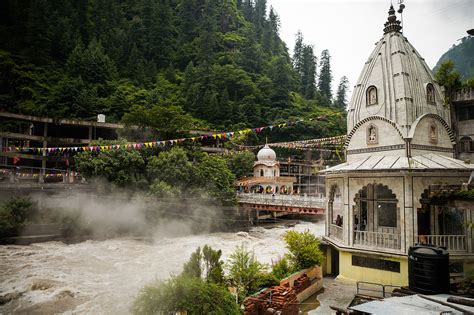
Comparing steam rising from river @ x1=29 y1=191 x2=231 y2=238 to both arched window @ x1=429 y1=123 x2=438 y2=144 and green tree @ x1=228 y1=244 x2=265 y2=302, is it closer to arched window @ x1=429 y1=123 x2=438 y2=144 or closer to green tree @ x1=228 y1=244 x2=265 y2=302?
green tree @ x1=228 y1=244 x2=265 y2=302

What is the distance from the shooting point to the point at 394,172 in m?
17.1

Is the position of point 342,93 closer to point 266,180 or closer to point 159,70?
point 159,70

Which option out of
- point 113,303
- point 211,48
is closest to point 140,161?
point 113,303

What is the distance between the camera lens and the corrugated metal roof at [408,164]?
16.3 meters

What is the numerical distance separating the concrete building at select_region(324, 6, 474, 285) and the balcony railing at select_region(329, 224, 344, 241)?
0.20 ft

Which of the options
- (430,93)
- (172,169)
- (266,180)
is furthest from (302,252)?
(266,180)

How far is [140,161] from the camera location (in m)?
36.0

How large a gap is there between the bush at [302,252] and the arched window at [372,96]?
29.8ft

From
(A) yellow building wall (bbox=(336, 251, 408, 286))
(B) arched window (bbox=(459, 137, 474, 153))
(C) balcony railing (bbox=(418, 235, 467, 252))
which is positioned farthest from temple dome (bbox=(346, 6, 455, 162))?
(A) yellow building wall (bbox=(336, 251, 408, 286))

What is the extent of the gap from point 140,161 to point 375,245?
2607cm

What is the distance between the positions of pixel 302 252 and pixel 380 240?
429 centimetres

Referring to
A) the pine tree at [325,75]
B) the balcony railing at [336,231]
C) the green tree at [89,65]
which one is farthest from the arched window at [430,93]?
the pine tree at [325,75]

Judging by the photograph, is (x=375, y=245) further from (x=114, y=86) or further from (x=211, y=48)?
(x=211, y=48)

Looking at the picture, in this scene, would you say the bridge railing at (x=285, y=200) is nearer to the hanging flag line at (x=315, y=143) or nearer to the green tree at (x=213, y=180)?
the green tree at (x=213, y=180)
